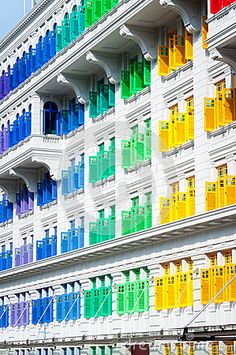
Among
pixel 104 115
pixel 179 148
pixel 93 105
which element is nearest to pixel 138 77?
pixel 104 115

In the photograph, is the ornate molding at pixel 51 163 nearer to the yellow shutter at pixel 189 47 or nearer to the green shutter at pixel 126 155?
the green shutter at pixel 126 155

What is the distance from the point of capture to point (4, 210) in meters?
54.0

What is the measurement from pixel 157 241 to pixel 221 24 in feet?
28.4

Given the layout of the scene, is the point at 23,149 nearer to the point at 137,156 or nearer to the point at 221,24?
the point at 137,156

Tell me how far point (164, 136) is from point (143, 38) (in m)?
3.45

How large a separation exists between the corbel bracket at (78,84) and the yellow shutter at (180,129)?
9064mm

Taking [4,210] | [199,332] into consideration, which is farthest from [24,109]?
[199,332]

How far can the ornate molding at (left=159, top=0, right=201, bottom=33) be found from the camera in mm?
33625

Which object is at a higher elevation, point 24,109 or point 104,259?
point 24,109

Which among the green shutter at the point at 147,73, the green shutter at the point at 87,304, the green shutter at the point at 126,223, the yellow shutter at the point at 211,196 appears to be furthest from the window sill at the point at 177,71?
the green shutter at the point at 87,304

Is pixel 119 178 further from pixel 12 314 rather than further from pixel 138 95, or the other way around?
pixel 12 314

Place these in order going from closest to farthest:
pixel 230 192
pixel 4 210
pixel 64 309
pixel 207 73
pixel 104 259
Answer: pixel 230 192, pixel 207 73, pixel 104 259, pixel 64 309, pixel 4 210

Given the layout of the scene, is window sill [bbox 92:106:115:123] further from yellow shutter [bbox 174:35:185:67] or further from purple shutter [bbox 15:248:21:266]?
purple shutter [bbox 15:248:21:266]

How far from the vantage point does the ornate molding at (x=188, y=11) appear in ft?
110
